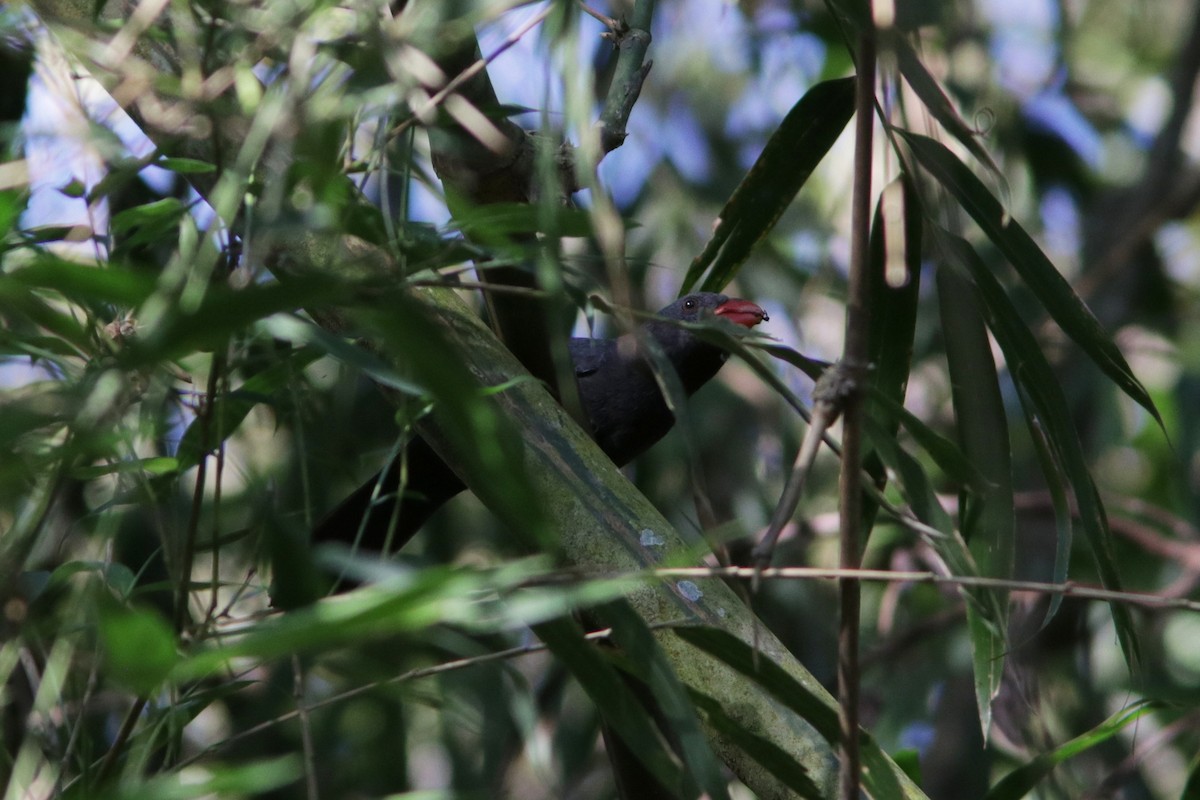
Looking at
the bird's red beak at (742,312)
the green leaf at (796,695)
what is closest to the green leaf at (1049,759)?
the green leaf at (796,695)

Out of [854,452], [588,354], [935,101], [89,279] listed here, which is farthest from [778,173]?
[588,354]

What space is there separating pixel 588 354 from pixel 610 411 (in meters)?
0.21

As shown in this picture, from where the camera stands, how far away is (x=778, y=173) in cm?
174

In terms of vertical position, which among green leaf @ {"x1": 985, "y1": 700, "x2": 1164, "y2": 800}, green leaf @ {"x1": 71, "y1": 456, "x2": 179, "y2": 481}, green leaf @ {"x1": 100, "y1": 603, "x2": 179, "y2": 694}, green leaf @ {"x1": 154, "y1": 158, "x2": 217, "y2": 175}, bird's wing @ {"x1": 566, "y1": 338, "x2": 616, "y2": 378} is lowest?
green leaf @ {"x1": 985, "y1": 700, "x2": 1164, "y2": 800}

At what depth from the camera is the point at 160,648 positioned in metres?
0.87

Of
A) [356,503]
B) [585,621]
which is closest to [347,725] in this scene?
[356,503]

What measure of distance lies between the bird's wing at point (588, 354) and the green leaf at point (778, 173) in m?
1.14

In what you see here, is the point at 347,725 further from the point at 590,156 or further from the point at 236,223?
the point at 590,156

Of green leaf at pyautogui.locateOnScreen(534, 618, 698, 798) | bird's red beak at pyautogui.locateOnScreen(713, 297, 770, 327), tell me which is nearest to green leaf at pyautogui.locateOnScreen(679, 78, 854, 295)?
green leaf at pyautogui.locateOnScreen(534, 618, 698, 798)

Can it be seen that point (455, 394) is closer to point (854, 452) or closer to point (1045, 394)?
point (854, 452)

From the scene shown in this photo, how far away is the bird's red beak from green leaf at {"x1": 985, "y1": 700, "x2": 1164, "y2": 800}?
4.78 feet

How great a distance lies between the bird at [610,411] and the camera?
252cm

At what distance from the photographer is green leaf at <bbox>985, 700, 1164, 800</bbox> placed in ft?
5.19

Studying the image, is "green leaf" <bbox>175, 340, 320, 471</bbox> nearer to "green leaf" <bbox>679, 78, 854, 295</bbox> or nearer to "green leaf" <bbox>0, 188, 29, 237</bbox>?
"green leaf" <bbox>0, 188, 29, 237</bbox>
